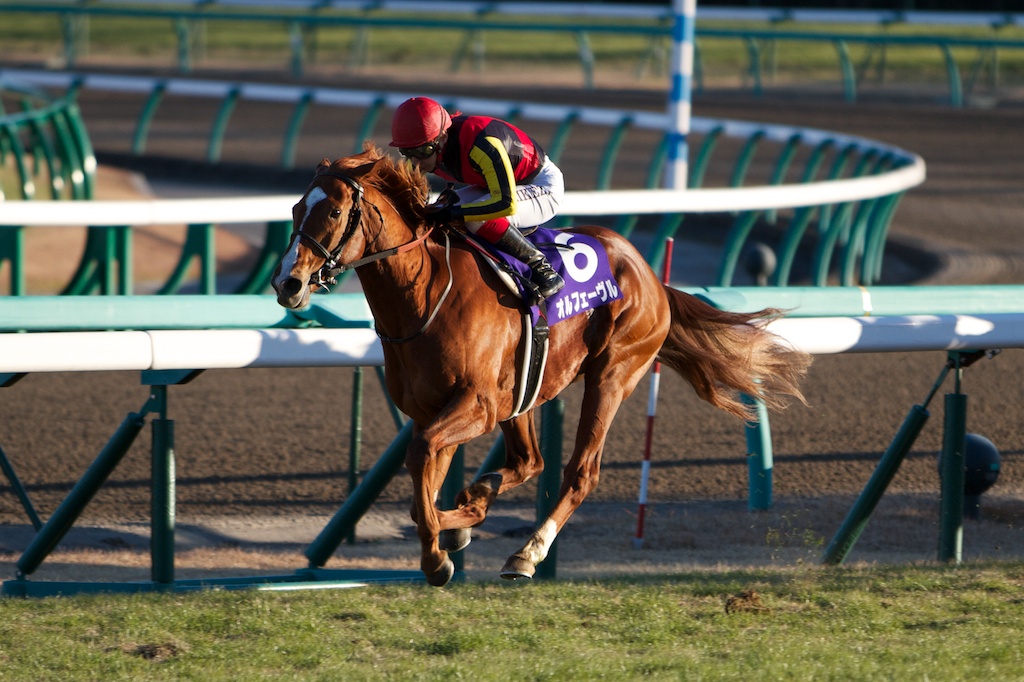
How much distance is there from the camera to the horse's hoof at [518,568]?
4.02m

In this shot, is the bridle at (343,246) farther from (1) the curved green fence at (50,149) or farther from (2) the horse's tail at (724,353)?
(1) the curved green fence at (50,149)

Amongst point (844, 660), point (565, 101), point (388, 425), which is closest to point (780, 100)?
point (565, 101)

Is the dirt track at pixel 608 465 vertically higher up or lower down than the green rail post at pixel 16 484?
lower down

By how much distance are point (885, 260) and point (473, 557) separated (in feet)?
23.4

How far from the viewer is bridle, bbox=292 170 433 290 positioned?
3.69 metres

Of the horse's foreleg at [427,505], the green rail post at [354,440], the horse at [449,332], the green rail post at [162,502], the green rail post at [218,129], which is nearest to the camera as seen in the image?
the horse at [449,332]

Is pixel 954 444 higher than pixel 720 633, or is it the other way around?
pixel 954 444

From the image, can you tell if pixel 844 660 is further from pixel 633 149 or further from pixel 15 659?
pixel 633 149

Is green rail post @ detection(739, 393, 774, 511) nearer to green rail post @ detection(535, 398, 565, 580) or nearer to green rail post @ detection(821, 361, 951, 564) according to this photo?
green rail post @ detection(821, 361, 951, 564)

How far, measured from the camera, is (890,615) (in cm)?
443

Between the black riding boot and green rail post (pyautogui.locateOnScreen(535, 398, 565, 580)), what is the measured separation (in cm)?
97

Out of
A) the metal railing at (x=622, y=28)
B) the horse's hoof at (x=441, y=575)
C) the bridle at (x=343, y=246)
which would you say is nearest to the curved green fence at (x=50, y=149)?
the metal railing at (x=622, y=28)

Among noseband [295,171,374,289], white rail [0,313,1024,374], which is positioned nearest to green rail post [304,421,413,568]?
white rail [0,313,1024,374]

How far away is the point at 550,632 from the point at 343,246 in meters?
1.36
